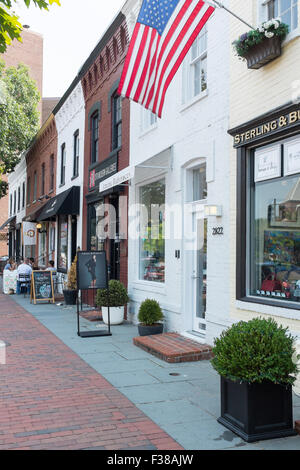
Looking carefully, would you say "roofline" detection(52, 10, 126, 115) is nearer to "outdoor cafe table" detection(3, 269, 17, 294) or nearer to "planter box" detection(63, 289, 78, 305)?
"outdoor cafe table" detection(3, 269, 17, 294)

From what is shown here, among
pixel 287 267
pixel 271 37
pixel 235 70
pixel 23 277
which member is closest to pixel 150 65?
pixel 235 70

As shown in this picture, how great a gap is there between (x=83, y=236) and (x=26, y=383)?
9355 millimetres

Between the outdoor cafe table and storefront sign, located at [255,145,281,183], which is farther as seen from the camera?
the outdoor cafe table

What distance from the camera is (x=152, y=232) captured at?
10.3m

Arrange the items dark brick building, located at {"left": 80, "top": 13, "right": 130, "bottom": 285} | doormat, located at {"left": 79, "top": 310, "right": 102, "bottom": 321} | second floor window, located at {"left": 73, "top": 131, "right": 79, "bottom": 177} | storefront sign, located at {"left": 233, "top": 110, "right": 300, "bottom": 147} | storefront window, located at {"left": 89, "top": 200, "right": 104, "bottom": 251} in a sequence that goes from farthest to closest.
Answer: second floor window, located at {"left": 73, "top": 131, "right": 79, "bottom": 177}, storefront window, located at {"left": 89, "top": 200, "right": 104, "bottom": 251}, dark brick building, located at {"left": 80, "top": 13, "right": 130, "bottom": 285}, doormat, located at {"left": 79, "top": 310, "right": 102, "bottom": 321}, storefront sign, located at {"left": 233, "top": 110, "right": 300, "bottom": 147}

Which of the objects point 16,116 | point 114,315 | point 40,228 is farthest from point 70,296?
point 16,116

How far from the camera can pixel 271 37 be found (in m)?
5.75

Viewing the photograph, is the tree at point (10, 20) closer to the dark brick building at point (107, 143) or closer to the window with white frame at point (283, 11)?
the window with white frame at point (283, 11)

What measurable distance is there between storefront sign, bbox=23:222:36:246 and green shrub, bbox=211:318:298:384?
19.6m

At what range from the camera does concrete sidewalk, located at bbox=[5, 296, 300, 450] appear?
4.16 m

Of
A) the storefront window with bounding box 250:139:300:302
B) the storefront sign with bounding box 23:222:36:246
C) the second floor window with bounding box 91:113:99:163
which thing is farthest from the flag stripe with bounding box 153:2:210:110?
the storefront sign with bounding box 23:222:36:246

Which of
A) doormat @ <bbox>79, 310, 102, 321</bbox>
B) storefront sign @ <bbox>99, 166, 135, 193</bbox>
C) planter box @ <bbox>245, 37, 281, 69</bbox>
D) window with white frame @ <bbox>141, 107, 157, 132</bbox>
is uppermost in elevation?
window with white frame @ <bbox>141, 107, 157, 132</bbox>

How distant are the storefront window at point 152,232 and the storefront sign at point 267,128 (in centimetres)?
325

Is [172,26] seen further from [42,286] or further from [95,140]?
[42,286]
